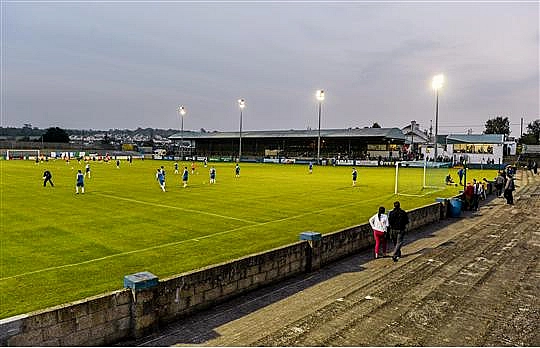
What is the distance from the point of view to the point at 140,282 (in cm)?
757

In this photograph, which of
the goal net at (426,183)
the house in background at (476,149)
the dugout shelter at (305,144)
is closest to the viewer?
the goal net at (426,183)

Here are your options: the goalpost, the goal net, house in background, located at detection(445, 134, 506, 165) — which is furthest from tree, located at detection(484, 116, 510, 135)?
the goalpost

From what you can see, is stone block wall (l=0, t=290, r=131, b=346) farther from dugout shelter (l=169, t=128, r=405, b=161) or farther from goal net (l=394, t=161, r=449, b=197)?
dugout shelter (l=169, t=128, r=405, b=161)

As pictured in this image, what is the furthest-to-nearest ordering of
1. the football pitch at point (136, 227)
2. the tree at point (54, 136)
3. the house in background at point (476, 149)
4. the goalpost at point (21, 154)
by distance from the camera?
the tree at point (54, 136) < the goalpost at point (21, 154) < the house in background at point (476, 149) < the football pitch at point (136, 227)

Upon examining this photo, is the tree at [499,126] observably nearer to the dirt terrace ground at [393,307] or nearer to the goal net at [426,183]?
the goal net at [426,183]

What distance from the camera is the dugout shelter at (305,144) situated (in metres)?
83.8

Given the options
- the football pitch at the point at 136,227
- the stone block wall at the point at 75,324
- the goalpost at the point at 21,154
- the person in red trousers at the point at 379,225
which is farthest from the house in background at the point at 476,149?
the goalpost at the point at 21,154

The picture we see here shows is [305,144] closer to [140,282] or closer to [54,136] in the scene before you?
[54,136]

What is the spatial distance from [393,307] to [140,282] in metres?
5.35

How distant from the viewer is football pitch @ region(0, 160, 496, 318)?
10.6 metres

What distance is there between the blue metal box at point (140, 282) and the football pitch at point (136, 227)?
7.69 ft

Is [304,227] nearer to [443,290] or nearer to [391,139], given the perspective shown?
[443,290]

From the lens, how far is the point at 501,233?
17.3m

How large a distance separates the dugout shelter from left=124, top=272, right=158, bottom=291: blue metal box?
74507 millimetres
